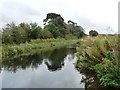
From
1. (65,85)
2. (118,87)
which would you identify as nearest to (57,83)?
(65,85)

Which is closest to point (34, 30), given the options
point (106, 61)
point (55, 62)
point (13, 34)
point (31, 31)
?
point (31, 31)

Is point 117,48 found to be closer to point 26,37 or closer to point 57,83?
point 57,83

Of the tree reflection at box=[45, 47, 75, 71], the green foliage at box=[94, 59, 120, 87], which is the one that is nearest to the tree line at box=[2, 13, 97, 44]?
the tree reflection at box=[45, 47, 75, 71]

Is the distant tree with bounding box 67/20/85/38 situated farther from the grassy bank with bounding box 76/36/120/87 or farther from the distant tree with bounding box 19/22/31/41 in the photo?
the grassy bank with bounding box 76/36/120/87

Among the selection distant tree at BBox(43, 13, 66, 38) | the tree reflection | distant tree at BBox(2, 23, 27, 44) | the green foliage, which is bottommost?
the tree reflection

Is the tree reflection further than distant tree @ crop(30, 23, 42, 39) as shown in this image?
No

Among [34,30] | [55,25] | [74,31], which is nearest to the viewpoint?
[34,30]

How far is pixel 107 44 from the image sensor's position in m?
13.4

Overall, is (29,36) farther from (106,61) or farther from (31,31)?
(106,61)

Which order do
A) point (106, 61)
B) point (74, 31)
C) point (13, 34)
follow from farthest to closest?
point (74, 31) < point (13, 34) < point (106, 61)

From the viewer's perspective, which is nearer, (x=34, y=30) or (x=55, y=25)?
(x=34, y=30)

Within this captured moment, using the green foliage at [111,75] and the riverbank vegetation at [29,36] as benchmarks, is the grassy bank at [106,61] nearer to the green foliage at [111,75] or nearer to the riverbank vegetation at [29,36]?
the green foliage at [111,75]

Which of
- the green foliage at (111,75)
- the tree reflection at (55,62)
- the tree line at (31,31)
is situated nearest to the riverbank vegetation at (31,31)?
the tree line at (31,31)

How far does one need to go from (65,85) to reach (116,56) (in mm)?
3188
